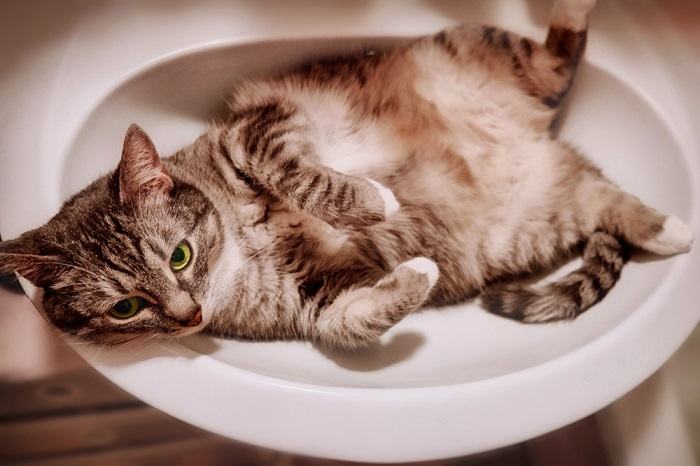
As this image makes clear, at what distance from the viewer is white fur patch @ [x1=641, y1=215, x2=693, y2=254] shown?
0.96m

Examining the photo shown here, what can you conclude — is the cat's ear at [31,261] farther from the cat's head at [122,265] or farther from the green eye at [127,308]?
the green eye at [127,308]

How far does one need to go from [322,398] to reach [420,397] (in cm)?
15

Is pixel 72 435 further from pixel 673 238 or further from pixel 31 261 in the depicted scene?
pixel 673 238

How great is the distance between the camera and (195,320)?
92cm

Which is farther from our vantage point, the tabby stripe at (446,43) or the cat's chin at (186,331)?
the tabby stripe at (446,43)

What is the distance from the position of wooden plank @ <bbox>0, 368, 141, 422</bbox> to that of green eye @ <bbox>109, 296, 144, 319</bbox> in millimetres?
326

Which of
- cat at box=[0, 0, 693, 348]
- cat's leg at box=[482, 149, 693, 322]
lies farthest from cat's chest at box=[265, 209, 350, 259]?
cat's leg at box=[482, 149, 693, 322]

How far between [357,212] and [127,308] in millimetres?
445

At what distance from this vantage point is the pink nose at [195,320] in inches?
36.2

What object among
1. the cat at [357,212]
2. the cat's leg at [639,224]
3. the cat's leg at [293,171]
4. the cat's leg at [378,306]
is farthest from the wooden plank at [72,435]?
the cat's leg at [639,224]

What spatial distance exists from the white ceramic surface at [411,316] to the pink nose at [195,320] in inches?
1.6

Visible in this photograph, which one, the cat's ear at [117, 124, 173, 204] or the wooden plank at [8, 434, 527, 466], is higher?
the cat's ear at [117, 124, 173, 204]

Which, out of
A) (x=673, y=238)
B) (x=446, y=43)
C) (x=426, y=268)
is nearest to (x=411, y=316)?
(x=426, y=268)

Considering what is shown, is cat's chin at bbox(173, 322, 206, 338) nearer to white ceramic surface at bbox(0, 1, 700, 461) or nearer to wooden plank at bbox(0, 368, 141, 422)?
white ceramic surface at bbox(0, 1, 700, 461)
